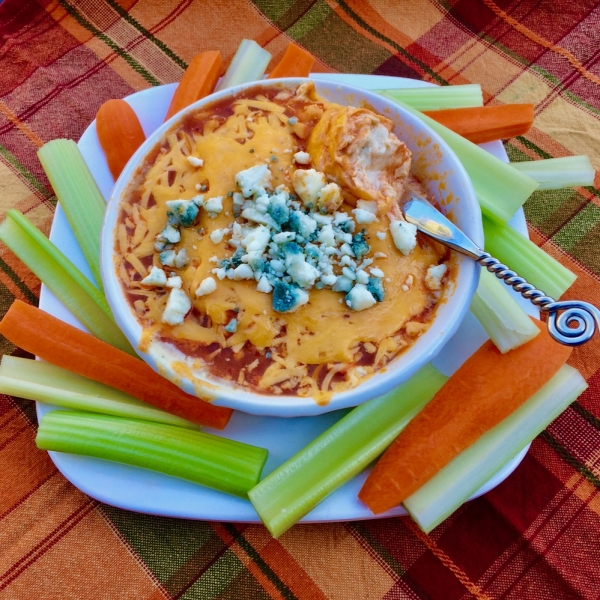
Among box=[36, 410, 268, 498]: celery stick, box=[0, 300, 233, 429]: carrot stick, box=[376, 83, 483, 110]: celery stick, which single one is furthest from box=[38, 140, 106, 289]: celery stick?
box=[376, 83, 483, 110]: celery stick

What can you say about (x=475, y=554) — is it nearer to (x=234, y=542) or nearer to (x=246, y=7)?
(x=234, y=542)

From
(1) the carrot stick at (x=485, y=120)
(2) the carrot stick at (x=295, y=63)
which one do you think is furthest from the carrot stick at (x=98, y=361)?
(1) the carrot stick at (x=485, y=120)

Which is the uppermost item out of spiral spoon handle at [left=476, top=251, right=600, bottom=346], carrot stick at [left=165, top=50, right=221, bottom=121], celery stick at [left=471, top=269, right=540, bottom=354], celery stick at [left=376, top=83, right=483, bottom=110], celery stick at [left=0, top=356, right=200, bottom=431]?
carrot stick at [left=165, top=50, right=221, bottom=121]

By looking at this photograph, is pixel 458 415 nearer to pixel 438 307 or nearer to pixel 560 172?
pixel 438 307

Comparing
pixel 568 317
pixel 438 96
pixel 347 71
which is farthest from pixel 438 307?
pixel 347 71

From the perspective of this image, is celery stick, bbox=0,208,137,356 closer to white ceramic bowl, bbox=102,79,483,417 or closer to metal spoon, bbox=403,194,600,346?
white ceramic bowl, bbox=102,79,483,417
